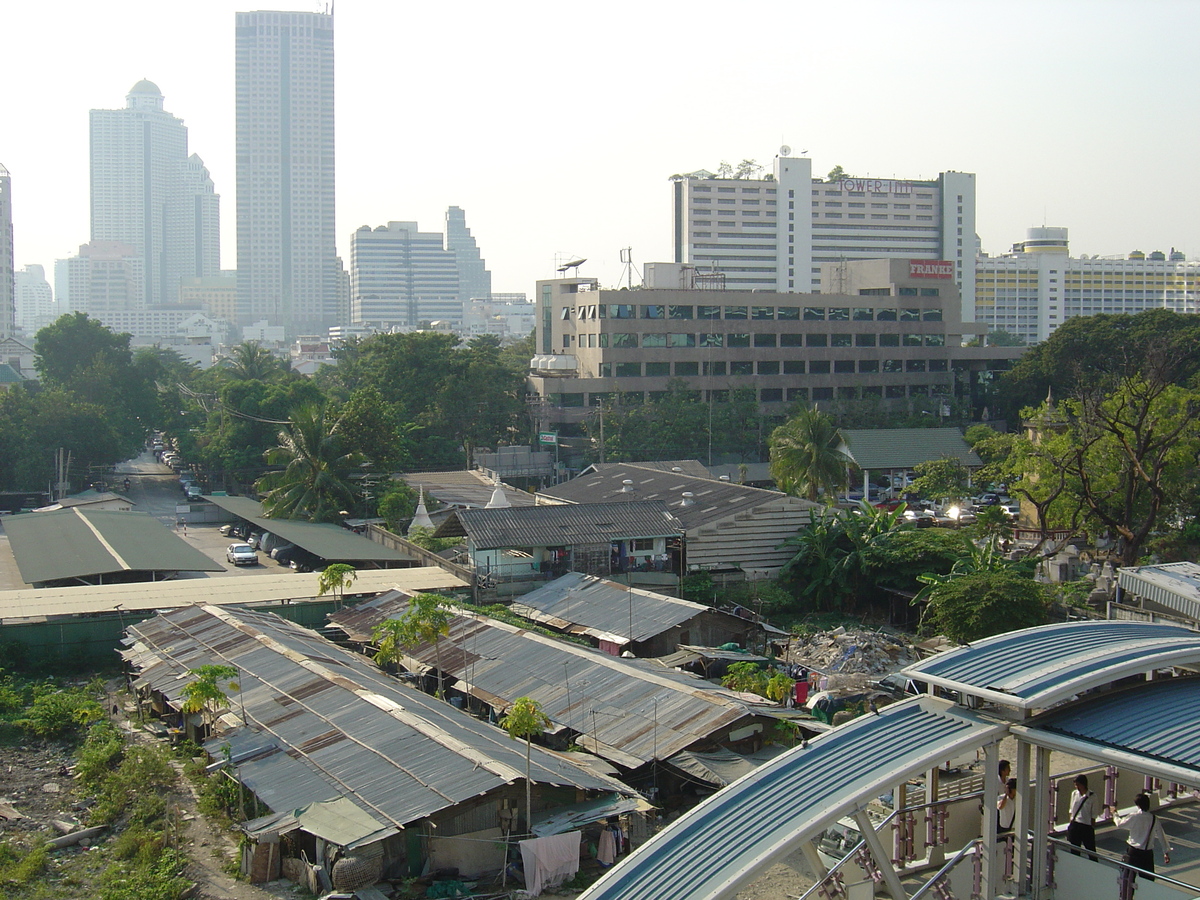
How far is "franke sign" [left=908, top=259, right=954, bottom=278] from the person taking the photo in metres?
76.2

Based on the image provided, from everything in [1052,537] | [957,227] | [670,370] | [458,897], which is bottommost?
[458,897]

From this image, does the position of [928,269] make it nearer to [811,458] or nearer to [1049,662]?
[811,458]

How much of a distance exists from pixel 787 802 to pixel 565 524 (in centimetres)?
2071

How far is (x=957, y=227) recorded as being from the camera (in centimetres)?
12862

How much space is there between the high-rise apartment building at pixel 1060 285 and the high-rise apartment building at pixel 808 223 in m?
16.9

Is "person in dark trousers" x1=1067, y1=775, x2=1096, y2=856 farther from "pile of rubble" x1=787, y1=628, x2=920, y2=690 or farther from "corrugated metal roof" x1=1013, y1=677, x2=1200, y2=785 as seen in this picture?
"pile of rubble" x1=787, y1=628, x2=920, y2=690

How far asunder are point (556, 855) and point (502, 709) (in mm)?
5420

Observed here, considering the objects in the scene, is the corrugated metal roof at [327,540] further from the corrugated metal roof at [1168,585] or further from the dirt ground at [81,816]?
the corrugated metal roof at [1168,585]

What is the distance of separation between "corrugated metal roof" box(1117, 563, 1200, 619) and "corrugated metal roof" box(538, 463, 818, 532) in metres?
8.14

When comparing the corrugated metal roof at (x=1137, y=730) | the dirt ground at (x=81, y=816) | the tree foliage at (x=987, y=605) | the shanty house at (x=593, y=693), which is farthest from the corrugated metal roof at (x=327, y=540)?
the corrugated metal roof at (x=1137, y=730)

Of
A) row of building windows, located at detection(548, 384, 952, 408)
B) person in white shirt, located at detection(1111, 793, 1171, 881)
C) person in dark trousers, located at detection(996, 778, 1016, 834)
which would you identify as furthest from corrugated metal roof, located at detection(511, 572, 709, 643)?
row of building windows, located at detection(548, 384, 952, 408)

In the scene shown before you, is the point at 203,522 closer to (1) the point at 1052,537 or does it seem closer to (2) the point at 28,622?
(2) the point at 28,622

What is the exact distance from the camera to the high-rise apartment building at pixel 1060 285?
145 m

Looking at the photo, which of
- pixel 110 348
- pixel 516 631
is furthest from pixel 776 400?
pixel 516 631
